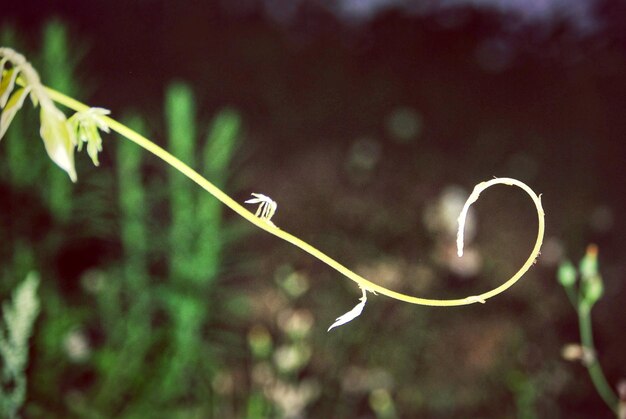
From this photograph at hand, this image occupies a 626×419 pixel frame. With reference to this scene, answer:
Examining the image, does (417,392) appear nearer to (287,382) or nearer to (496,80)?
(287,382)

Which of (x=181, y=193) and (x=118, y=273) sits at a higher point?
(x=181, y=193)

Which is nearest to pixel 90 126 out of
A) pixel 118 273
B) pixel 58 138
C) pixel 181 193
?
pixel 58 138

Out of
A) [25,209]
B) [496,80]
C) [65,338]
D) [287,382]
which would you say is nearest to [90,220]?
[25,209]

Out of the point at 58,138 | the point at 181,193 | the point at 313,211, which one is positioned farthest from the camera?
the point at 313,211

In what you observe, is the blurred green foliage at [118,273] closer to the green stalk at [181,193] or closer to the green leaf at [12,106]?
the green stalk at [181,193]

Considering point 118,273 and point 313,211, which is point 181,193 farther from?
point 313,211

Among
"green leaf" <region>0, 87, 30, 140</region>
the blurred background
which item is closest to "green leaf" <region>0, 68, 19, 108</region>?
"green leaf" <region>0, 87, 30, 140</region>
